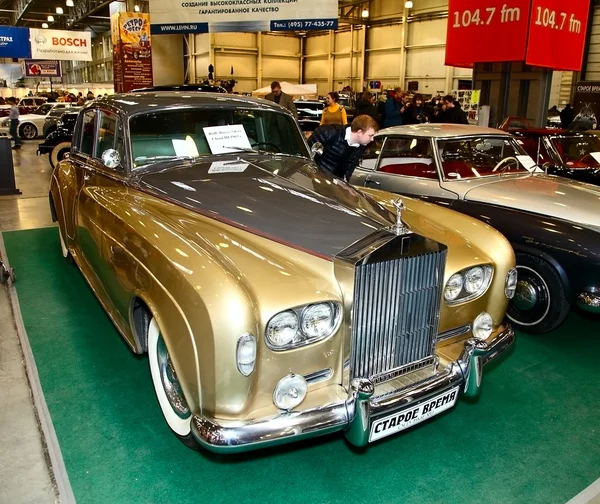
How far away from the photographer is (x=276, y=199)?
311 centimetres

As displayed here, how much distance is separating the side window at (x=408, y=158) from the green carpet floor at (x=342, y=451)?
81.3 inches

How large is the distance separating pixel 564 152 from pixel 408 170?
2331 millimetres

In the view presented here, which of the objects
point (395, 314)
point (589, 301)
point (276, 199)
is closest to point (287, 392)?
point (395, 314)

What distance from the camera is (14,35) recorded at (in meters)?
24.4

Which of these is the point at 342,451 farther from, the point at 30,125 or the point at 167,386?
the point at 30,125

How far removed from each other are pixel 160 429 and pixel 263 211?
1.32 m

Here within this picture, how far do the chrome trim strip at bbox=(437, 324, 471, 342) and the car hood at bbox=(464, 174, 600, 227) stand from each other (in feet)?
5.74

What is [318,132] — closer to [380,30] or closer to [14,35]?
[14,35]

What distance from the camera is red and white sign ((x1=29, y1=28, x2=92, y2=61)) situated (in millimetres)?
23828

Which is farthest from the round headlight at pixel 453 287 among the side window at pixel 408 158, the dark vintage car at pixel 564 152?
the dark vintage car at pixel 564 152

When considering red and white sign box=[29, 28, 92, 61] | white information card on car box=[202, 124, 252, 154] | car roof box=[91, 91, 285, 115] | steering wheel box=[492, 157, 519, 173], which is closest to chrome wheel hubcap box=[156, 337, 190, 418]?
white information card on car box=[202, 124, 252, 154]

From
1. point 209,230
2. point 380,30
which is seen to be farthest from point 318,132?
point 380,30

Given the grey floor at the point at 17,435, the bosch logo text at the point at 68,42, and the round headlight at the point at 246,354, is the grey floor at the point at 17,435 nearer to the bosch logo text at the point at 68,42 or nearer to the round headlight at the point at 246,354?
the round headlight at the point at 246,354

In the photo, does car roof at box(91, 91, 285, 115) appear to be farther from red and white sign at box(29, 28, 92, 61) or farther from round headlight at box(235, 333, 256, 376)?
red and white sign at box(29, 28, 92, 61)
